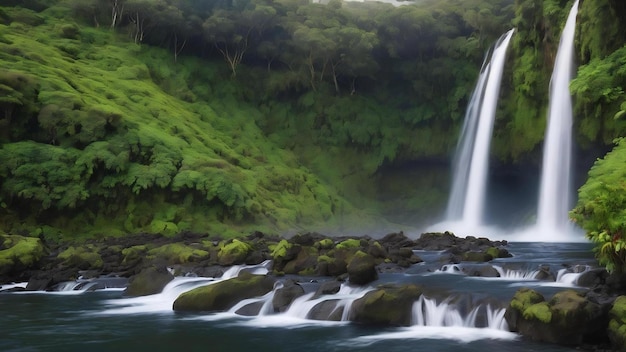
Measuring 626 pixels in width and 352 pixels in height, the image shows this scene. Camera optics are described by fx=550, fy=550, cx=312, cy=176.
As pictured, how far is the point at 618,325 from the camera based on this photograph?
997 centimetres

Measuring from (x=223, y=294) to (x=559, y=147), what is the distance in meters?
23.7

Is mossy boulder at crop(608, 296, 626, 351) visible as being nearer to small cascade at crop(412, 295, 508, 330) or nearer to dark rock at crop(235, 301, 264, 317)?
small cascade at crop(412, 295, 508, 330)

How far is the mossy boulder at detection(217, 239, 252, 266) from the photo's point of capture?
20.9 metres

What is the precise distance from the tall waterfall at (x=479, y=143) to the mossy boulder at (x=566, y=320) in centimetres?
2899

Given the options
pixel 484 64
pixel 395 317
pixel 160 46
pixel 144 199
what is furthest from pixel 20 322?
pixel 160 46

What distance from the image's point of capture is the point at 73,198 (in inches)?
1126

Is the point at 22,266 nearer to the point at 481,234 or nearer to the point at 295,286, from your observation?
the point at 295,286

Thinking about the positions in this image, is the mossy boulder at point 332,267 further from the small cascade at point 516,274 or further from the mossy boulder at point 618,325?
the mossy boulder at point 618,325

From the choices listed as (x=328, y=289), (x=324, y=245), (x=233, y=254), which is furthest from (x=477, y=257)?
(x=233, y=254)

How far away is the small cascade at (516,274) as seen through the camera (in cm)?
1658

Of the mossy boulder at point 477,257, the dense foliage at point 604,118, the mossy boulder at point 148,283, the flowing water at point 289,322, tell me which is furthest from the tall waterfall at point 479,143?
the mossy boulder at point 148,283

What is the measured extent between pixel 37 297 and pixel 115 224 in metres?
13.5

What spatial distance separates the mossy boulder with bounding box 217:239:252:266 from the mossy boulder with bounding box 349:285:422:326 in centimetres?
871

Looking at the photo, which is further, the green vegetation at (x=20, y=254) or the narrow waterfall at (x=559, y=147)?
the narrow waterfall at (x=559, y=147)
